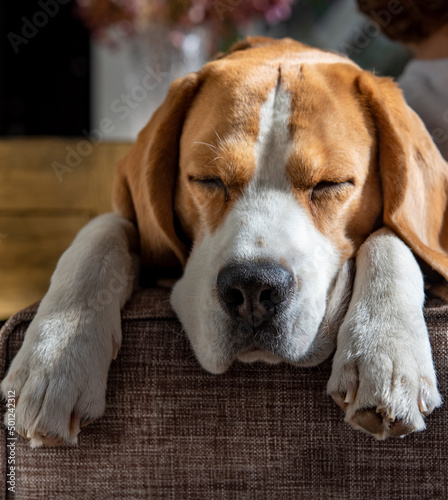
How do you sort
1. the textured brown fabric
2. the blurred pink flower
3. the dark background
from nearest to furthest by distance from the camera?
1. the textured brown fabric
2. the blurred pink flower
3. the dark background

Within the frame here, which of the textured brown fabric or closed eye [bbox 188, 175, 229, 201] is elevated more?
closed eye [bbox 188, 175, 229, 201]

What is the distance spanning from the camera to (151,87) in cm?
328

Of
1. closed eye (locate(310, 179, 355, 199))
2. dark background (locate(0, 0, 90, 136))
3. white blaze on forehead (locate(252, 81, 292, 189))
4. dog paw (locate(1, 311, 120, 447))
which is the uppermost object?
white blaze on forehead (locate(252, 81, 292, 189))

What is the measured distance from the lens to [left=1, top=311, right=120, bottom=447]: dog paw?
104 centimetres

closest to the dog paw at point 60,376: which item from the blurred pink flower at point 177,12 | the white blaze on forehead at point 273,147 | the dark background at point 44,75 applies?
the white blaze on forehead at point 273,147

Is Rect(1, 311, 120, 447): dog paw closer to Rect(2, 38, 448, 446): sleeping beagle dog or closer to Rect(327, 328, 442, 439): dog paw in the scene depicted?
Rect(2, 38, 448, 446): sleeping beagle dog

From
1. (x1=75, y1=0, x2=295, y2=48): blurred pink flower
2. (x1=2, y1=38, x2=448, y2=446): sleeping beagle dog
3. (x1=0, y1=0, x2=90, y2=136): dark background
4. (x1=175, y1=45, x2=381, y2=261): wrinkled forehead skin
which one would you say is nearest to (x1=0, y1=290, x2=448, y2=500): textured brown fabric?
(x1=2, y1=38, x2=448, y2=446): sleeping beagle dog

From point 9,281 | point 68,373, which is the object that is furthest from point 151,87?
point 68,373

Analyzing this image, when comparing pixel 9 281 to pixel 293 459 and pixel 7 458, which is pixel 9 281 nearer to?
pixel 7 458

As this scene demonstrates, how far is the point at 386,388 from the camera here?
986 millimetres

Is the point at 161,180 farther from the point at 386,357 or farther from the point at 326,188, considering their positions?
the point at 386,357

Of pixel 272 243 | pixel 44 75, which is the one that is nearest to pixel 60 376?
pixel 272 243

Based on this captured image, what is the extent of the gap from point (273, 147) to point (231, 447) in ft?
2.29

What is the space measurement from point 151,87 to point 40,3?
1.77 metres
